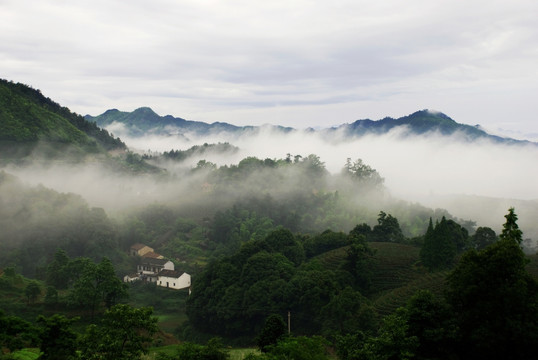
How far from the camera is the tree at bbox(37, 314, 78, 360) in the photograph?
67.4 feet

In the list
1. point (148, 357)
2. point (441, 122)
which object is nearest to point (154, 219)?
point (148, 357)

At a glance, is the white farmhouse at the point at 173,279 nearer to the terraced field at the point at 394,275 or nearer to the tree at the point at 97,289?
the terraced field at the point at 394,275

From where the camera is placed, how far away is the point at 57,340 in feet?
67.8

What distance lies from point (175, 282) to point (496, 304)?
46.4 m

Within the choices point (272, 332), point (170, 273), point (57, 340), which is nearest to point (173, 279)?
point (170, 273)

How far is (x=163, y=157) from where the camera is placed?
145 m

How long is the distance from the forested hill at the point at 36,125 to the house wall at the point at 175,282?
177 ft

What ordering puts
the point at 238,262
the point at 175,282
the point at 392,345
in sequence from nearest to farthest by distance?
the point at 392,345 < the point at 238,262 < the point at 175,282

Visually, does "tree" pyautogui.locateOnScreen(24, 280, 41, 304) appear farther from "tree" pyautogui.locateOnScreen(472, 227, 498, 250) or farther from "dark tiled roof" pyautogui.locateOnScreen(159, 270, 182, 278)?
"tree" pyautogui.locateOnScreen(472, 227, 498, 250)

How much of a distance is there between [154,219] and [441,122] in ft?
415

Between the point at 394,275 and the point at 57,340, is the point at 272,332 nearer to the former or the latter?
the point at 57,340

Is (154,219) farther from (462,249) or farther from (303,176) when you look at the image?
(462,249)

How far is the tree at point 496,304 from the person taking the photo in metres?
20.4

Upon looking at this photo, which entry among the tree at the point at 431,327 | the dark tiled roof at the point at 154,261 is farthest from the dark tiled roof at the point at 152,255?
the tree at the point at 431,327
